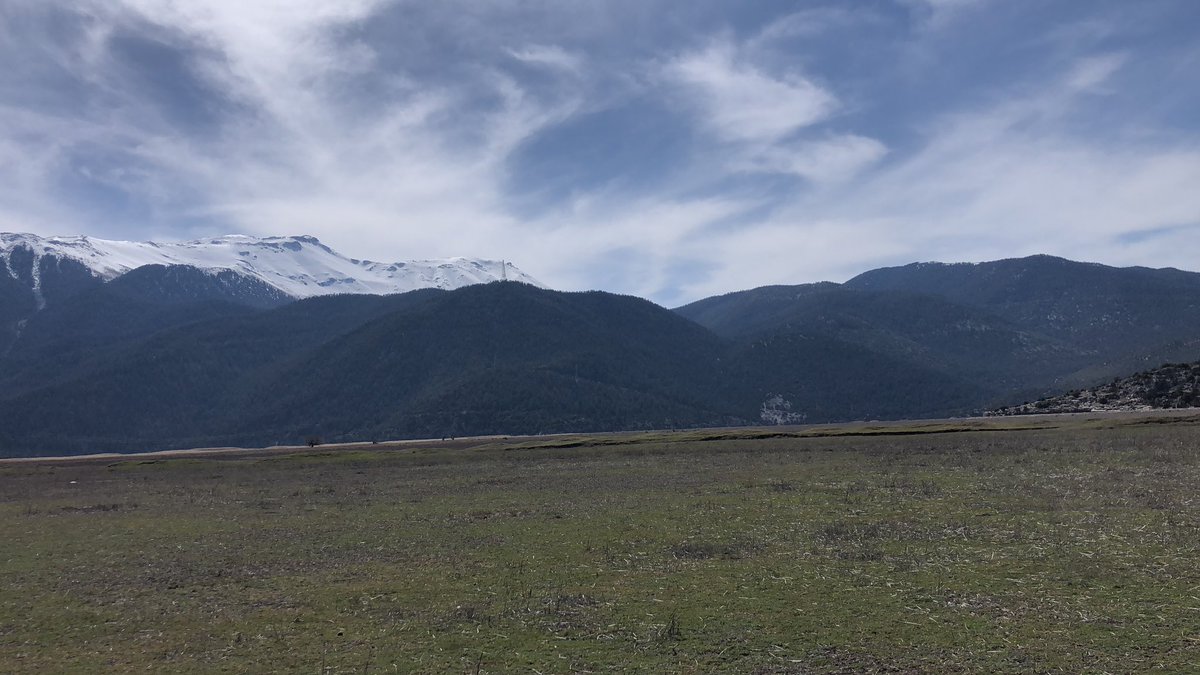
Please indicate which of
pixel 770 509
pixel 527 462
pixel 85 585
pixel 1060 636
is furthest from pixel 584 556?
pixel 527 462

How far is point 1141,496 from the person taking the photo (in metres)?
30.3

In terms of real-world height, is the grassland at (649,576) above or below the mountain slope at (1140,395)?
below

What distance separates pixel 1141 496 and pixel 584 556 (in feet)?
72.2

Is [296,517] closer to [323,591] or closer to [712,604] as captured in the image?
[323,591]

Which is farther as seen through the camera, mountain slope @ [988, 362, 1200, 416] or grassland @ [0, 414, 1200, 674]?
mountain slope @ [988, 362, 1200, 416]

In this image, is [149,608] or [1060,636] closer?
[1060,636]

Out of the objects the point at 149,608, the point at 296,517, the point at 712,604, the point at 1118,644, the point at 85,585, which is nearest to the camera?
the point at 1118,644

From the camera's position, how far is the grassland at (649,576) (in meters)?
15.5

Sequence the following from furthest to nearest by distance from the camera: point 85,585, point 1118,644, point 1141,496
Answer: point 1141,496
point 85,585
point 1118,644

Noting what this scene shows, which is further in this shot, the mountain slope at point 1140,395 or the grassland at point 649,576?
the mountain slope at point 1140,395

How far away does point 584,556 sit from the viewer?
82.2 ft

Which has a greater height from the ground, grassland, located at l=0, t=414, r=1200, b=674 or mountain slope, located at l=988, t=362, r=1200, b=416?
mountain slope, located at l=988, t=362, r=1200, b=416

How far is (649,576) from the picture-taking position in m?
22.0

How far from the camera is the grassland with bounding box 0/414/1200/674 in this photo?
50.9 feet
